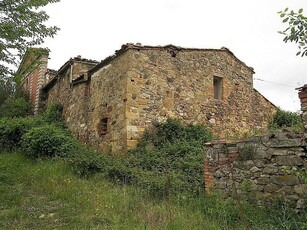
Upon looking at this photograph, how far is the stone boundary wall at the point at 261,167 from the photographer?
5.37 meters

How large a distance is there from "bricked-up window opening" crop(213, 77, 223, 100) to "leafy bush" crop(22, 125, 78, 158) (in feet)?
21.4

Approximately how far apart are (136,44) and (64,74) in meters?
6.49

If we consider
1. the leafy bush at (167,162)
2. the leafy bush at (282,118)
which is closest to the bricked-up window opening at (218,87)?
the leafy bush at (167,162)

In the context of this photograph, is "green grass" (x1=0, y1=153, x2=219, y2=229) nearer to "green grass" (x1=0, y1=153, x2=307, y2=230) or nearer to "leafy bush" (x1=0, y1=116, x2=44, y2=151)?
"green grass" (x1=0, y1=153, x2=307, y2=230)

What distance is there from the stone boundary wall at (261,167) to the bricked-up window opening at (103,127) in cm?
548

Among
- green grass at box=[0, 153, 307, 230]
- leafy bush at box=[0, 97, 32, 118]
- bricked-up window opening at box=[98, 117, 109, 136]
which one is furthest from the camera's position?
leafy bush at box=[0, 97, 32, 118]

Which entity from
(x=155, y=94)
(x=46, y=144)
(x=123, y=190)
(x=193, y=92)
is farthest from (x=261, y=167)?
(x=46, y=144)

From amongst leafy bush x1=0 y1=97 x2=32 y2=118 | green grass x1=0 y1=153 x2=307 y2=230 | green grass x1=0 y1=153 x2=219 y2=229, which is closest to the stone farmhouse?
green grass x1=0 y1=153 x2=219 y2=229

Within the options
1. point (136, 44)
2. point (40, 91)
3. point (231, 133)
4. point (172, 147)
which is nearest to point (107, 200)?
point (172, 147)

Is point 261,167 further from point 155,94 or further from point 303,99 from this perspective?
point 155,94

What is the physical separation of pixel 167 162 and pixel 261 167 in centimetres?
357

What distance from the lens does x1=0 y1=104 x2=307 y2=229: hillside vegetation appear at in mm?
5219

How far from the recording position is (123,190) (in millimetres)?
6789

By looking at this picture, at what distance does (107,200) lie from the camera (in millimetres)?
6172
